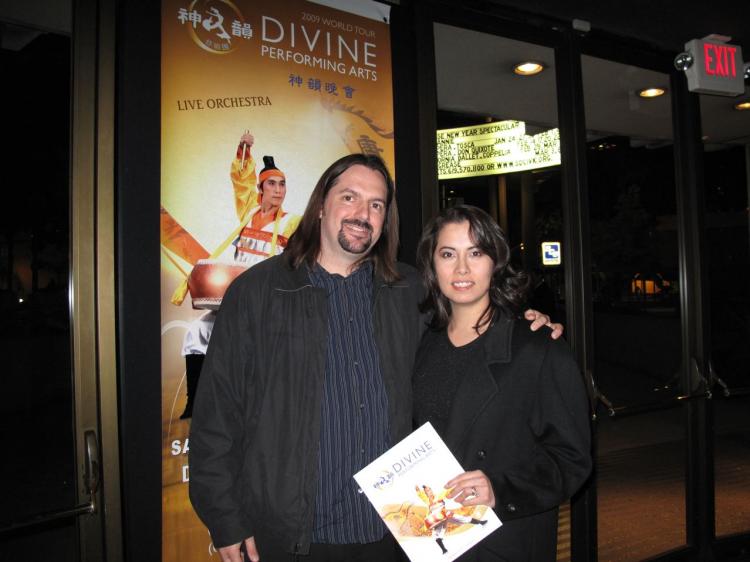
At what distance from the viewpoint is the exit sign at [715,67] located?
3201 mm

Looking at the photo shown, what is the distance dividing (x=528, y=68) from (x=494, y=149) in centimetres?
55

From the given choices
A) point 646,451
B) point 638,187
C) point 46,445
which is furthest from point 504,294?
point 46,445

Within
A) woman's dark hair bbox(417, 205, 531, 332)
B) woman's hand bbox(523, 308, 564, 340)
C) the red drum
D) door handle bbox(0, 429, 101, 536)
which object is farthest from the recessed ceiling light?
door handle bbox(0, 429, 101, 536)

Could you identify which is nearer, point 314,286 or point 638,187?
point 314,286

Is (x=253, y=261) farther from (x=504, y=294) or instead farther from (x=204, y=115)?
(x=504, y=294)

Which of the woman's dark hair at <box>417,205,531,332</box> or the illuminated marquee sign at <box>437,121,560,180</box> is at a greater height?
the illuminated marquee sign at <box>437,121,560,180</box>

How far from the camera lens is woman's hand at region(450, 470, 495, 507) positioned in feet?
4.86

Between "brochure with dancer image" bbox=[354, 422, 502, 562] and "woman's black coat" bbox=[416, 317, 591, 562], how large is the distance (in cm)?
8

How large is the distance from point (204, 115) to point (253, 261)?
604 millimetres

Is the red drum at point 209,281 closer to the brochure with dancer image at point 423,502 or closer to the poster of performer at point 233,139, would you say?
the poster of performer at point 233,139

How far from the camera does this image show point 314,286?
1.78 metres

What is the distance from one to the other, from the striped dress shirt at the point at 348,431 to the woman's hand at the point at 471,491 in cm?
30

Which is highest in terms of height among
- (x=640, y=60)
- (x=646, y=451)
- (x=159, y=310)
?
(x=640, y=60)

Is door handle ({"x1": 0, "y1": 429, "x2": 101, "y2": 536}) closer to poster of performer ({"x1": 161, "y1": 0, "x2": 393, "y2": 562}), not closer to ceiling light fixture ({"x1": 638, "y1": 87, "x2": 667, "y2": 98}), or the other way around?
poster of performer ({"x1": 161, "y1": 0, "x2": 393, "y2": 562})
